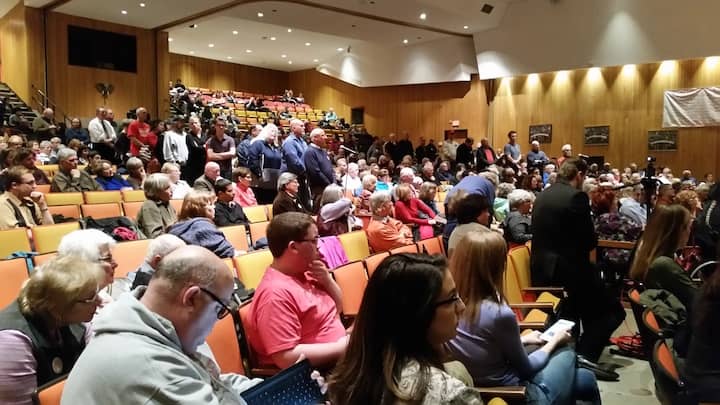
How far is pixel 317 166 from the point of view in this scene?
6.11 m

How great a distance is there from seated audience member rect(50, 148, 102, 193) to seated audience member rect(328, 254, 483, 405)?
616cm

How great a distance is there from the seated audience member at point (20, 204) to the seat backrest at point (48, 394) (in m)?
3.27

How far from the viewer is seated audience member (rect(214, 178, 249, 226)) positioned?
5.16m

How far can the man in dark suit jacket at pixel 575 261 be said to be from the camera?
12.4ft

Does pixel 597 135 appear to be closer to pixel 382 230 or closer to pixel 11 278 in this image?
pixel 382 230

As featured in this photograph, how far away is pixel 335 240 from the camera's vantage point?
4.24m

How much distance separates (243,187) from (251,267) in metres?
3.19

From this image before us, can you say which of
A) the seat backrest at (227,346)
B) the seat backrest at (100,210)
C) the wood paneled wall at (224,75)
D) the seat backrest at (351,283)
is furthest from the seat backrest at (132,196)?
the wood paneled wall at (224,75)

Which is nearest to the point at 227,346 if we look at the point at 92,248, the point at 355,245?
the point at 92,248

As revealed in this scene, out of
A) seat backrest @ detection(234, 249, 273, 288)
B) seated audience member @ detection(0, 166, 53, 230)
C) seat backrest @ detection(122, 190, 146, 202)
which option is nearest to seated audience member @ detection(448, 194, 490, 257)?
seat backrest @ detection(234, 249, 273, 288)

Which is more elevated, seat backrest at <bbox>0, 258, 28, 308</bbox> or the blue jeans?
seat backrest at <bbox>0, 258, 28, 308</bbox>

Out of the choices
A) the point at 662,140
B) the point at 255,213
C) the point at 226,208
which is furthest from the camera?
the point at 662,140

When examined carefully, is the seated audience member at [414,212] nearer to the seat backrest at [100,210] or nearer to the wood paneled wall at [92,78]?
the seat backrest at [100,210]

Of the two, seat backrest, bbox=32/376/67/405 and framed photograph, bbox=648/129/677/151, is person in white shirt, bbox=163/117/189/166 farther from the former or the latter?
framed photograph, bbox=648/129/677/151
